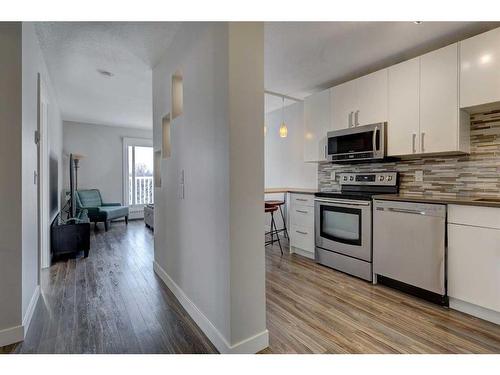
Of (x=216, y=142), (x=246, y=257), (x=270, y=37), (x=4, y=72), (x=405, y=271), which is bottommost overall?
(x=405, y=271)

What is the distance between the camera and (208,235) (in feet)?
5.82

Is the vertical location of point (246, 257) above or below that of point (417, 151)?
below

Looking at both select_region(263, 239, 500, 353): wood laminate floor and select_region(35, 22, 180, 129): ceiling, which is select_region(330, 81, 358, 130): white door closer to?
select_region(263, 239, 500, 353): wood laminate floor

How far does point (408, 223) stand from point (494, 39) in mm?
1606

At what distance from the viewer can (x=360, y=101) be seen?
3049 mm

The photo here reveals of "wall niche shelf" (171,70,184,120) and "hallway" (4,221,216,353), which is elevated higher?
"wall niche shelf" (171,70,184,120)

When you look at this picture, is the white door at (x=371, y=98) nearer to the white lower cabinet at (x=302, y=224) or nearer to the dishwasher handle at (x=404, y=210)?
the dishwasher handle at (x=404, y=210)

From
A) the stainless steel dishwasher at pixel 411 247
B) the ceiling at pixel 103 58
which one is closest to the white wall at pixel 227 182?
the ceiling at pixel 103 58

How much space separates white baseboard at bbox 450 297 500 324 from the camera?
6.52ft

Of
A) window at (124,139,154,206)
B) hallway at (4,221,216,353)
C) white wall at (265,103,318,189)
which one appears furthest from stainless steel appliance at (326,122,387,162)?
window at (124,139,154,206)

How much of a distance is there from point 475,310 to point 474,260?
1.33 ft

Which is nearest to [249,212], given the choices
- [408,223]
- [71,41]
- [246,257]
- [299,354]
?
[246,257]

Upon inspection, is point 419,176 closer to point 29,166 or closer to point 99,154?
point 29,166

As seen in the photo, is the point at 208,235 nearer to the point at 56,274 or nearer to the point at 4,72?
the point at 4,72
